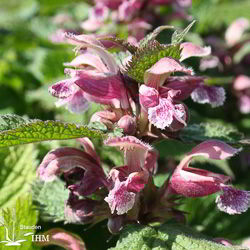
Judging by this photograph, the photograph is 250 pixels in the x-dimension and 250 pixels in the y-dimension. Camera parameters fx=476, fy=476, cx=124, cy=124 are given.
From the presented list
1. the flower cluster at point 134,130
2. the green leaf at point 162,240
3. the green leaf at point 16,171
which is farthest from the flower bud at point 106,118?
the green leaf at point 16,171

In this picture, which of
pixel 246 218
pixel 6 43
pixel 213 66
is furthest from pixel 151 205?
pixel 6 43

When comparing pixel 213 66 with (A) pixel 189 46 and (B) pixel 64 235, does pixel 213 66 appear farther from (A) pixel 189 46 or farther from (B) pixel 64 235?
(B) pixel 64 235

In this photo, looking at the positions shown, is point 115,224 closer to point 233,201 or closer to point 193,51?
point 233,201

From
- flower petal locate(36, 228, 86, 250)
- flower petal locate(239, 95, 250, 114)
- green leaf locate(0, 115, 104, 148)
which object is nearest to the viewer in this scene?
green leaf locate(0, 115, 104, 148)

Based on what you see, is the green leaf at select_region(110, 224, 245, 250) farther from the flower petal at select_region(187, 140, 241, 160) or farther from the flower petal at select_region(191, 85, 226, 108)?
the flower petal at select_region(191, 85, 226, 108)

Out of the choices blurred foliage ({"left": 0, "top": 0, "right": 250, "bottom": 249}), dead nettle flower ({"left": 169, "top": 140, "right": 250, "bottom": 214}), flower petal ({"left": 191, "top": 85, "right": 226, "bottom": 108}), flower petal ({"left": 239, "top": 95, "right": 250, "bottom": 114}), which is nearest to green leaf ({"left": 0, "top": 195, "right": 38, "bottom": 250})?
blurred foliage ({"left": 0, "top": 0, "right": 250, "bottom": 249})

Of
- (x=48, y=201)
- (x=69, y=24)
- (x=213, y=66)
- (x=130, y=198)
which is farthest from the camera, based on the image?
(x=69, y=24)

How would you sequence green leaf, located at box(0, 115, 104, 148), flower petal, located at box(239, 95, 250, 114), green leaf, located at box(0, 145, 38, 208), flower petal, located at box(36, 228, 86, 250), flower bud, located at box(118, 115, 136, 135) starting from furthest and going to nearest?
flower petal, located at box(239, 95, 250, 114) → green leaf, located at box(0, 145, 38, 208) → flower petal, located at box(36, 228, 86, 250) → flower bud, located at box(118, 115, 136, 135) → green leaf, located at box(0, 115, 104, 148)
